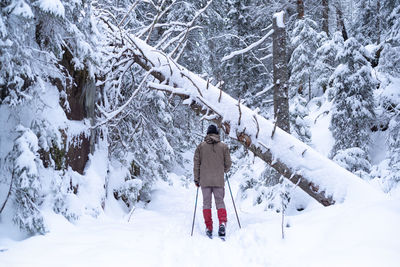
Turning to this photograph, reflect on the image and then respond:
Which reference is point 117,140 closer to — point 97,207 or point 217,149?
point 97,207

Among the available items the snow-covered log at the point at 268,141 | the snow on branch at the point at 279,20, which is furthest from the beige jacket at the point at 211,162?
the snow on branch at the point at 279,20

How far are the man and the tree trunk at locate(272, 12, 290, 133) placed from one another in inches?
82.8

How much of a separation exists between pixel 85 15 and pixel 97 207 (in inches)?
148

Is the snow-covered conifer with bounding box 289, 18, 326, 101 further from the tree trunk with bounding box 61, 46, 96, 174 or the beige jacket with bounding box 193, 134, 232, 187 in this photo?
the tree trunk with bounding box 61, 46, 96, 174

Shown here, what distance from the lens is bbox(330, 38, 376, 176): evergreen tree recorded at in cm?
1091

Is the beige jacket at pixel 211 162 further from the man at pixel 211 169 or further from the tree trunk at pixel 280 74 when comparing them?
the tree trunk at pixel 280 74

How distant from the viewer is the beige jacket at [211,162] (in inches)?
230

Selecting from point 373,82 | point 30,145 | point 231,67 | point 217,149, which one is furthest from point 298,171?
point 231,67

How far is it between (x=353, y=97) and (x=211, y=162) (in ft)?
26.2

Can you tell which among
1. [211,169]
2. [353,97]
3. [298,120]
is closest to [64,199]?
[211,169]

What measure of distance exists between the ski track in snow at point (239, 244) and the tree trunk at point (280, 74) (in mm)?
3004

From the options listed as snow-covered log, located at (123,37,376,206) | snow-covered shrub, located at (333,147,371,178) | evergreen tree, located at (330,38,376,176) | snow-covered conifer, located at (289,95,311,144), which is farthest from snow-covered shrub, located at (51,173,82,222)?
evergreen tree, located at (330,38,376,176)

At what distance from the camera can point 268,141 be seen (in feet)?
19.4

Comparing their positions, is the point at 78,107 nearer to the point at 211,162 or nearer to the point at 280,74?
the point at 211,162
